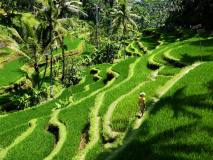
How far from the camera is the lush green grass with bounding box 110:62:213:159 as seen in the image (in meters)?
2.94

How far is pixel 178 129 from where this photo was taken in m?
3.50

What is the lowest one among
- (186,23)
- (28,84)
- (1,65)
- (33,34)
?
(28,84)

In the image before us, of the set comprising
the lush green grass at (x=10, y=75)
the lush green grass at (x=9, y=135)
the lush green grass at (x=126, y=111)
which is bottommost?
the lush green grass at (x=9, y=135)

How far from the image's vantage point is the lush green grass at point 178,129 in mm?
2936

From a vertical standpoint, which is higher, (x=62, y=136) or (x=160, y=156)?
(x=160, y=156)

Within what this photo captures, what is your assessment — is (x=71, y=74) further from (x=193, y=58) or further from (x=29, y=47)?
(x=193, y=58)

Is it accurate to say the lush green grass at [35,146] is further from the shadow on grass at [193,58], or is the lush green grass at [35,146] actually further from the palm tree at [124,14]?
the palm tree at [124,14]

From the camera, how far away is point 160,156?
289 centimetres

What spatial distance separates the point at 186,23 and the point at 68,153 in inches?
1300

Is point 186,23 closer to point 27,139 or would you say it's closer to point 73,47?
point 73,47

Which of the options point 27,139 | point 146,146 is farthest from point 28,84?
point 146,146

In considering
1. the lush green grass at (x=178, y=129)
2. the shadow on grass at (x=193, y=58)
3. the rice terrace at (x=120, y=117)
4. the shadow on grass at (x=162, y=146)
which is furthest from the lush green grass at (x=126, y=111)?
the shadow on grass at (x=193, y=58)

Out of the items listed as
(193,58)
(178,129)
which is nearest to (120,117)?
(178,129)

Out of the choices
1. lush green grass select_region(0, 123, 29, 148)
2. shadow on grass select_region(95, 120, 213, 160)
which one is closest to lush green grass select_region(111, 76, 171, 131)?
shadow on grass select_region(95, 120, 213, 160)
